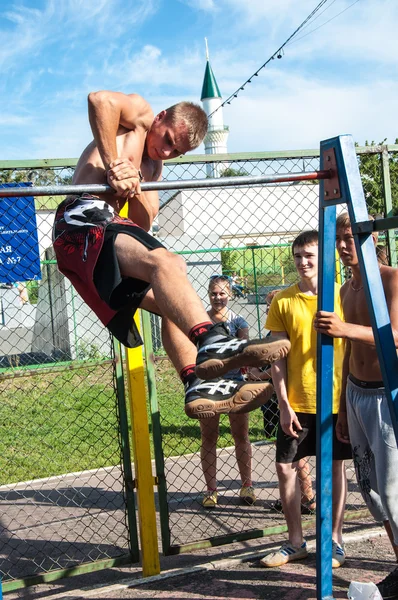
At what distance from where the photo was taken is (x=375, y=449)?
359 cm

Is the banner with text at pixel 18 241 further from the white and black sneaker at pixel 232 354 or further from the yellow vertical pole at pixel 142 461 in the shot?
the white and black sneaker at pixel 232 354

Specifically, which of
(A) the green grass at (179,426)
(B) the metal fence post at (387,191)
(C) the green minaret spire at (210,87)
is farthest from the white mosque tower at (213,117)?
(B) the metal fence post at (387,191)

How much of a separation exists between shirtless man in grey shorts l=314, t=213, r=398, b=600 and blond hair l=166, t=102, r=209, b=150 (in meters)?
1.00

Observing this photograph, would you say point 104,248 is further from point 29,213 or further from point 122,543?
point 122,543

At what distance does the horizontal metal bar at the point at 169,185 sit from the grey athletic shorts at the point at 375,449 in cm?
122

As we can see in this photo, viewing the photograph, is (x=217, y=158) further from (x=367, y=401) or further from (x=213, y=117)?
(x=213, y=117)

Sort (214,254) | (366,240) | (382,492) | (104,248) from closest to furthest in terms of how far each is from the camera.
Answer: (366,240), (104,248), (382,492), (214,254)

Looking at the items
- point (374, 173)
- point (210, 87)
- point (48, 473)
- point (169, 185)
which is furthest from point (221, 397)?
point (210, 87)

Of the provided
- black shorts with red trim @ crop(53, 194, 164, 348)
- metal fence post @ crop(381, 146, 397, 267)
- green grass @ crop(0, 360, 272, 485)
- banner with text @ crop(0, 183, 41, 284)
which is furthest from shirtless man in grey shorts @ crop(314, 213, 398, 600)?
green grass @ crop(0, 360, 272, 485)

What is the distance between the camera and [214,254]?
12367mm

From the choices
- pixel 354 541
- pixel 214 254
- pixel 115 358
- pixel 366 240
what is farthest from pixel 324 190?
pixel 214 254

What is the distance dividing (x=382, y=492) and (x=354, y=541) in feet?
3.93

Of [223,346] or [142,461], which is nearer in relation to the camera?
[223,346]

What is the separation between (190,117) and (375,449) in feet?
6.49
